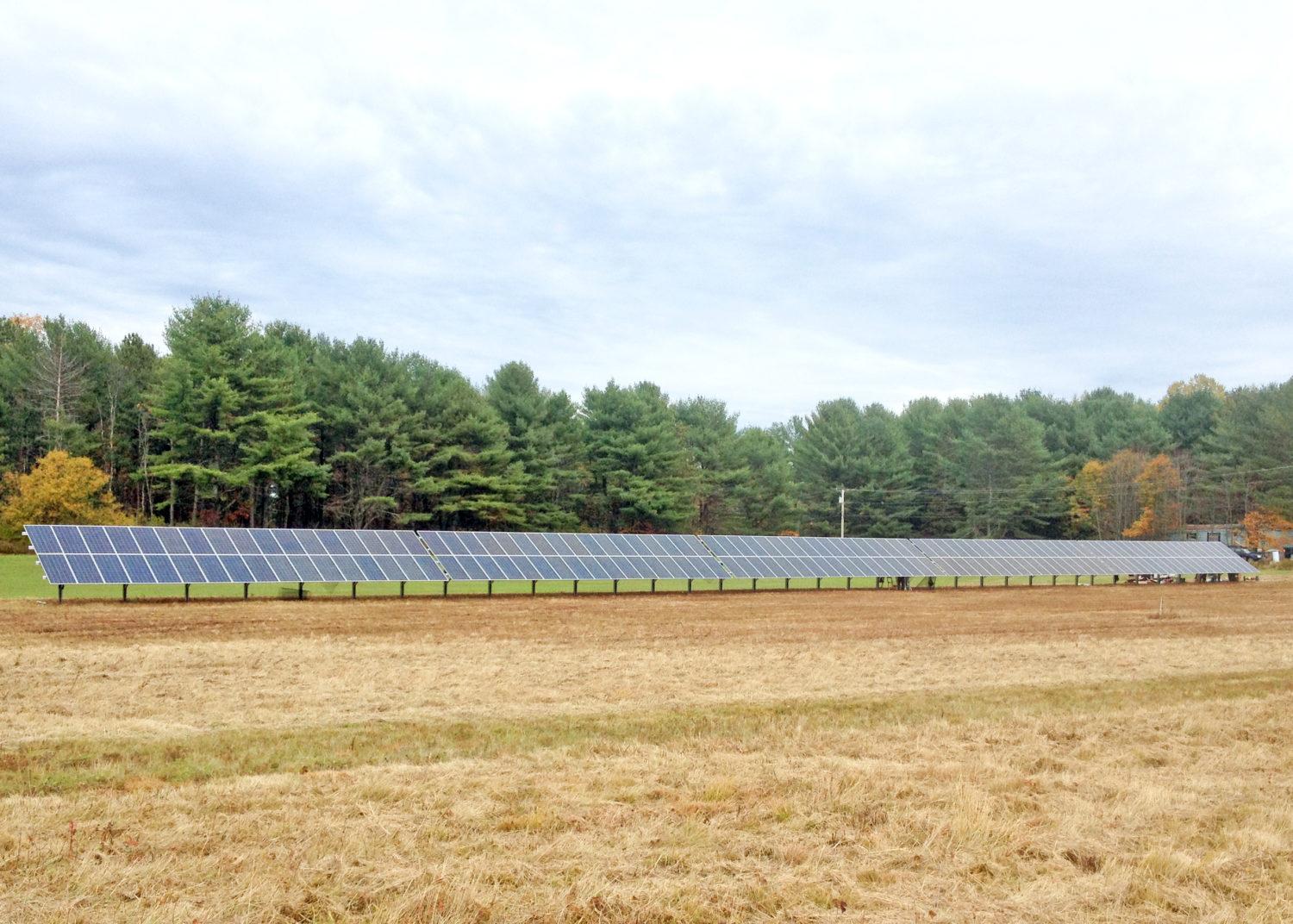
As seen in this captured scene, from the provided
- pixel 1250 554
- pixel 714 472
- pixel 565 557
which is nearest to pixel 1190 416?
pixel 1250 554

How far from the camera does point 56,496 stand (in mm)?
56219

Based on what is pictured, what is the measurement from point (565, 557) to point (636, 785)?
32.7 m

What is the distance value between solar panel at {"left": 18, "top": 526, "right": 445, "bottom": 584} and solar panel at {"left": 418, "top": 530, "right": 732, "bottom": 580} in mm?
1274

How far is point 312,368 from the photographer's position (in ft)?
231

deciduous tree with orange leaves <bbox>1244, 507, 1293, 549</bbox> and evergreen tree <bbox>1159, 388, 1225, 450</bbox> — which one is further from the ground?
evergreen tree <bbox>1159, 388, 1225, 450</bbox>

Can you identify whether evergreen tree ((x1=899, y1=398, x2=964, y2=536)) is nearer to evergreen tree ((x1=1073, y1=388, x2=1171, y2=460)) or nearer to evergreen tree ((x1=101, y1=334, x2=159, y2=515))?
evergreen tree ((x1=1073, y1=388, x2=1171, y2=460))

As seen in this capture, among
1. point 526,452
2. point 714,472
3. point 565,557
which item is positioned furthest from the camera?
point 714,472

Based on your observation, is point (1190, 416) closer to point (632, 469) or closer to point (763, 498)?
point (763, 498)

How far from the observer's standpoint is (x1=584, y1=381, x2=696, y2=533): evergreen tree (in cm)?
→ 7394

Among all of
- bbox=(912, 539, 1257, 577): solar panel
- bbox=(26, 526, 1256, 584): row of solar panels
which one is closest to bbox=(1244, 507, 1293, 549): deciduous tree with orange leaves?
bbox=(912, 539, 1257, 577): solar panel

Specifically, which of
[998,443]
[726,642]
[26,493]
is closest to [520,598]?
[726,642]

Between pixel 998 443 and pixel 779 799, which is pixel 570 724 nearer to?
pixel 779 799

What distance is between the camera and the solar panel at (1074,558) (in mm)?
53219

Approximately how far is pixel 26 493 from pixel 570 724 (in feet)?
183
